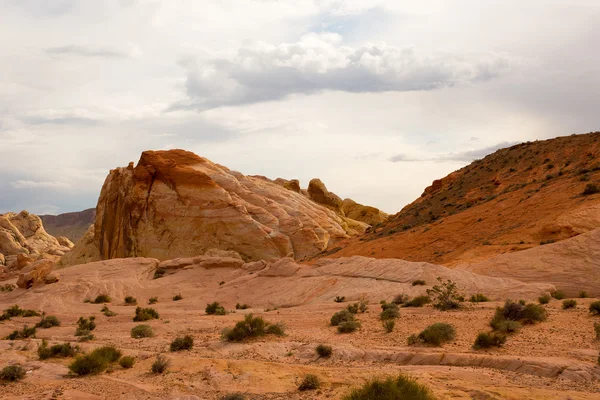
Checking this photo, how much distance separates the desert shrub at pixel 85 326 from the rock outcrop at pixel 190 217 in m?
21.9

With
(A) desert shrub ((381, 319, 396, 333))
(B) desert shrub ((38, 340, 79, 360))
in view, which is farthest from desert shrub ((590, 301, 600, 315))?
(B) desert shrub ((38, 340, 79, 360))

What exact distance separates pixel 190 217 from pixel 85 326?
2465 centimetres

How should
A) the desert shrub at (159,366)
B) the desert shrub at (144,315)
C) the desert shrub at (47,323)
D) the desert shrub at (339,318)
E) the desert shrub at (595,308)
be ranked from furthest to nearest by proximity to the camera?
the desert shrub at (144,315)
the desert shrub at (47,323)
the desert shrub at (339,318)
the desert shrub at (595,308)
the desert shrub at (159,366)

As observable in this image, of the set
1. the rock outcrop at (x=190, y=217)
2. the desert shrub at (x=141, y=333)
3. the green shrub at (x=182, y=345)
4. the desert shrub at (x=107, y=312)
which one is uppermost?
the rock outcrop at (x=190, y=217)

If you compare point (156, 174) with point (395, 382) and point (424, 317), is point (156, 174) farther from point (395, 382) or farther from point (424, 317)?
point (395, 382)

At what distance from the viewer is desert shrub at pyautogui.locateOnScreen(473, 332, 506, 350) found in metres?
13.0

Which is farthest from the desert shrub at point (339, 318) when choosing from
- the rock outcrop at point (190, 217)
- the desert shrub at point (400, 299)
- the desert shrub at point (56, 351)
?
the rock outcrop at point (190, 217)

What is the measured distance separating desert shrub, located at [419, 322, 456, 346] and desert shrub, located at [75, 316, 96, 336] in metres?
11.2

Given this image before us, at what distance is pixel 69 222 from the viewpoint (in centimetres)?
18675

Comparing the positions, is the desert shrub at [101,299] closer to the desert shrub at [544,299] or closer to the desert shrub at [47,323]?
the desert shrub at [47,323]

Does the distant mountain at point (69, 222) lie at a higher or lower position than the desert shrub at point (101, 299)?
higher

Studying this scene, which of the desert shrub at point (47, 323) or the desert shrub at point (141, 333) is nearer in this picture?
the desert shrub at point (141, 333)

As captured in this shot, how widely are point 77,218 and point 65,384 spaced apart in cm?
18996

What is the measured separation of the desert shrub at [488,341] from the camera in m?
13.0
